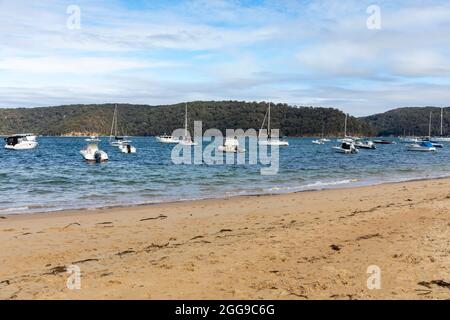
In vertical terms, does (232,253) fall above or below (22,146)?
above

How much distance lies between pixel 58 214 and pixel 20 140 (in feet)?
228

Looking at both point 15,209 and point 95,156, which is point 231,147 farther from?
point 15,209

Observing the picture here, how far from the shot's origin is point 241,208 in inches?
632

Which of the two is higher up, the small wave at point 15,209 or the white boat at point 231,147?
the white boat at point 231,147

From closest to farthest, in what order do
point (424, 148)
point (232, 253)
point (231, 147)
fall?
point (232, 253) → point (231, 147) → point (424, 148)

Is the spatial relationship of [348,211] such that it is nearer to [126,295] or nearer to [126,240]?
[126,240]

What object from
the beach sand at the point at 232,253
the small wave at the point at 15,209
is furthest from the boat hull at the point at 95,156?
the beach sand at the point at 232,253

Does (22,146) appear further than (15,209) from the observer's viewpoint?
Yes

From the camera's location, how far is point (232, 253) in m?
8.45

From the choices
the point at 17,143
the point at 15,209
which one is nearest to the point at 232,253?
the point at 15,209

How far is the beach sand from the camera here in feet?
21.1

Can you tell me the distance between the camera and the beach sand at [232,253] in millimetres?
6426

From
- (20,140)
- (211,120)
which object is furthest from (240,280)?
(211,120)

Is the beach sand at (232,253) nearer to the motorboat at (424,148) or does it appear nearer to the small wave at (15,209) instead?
the small wave at (15,209)
